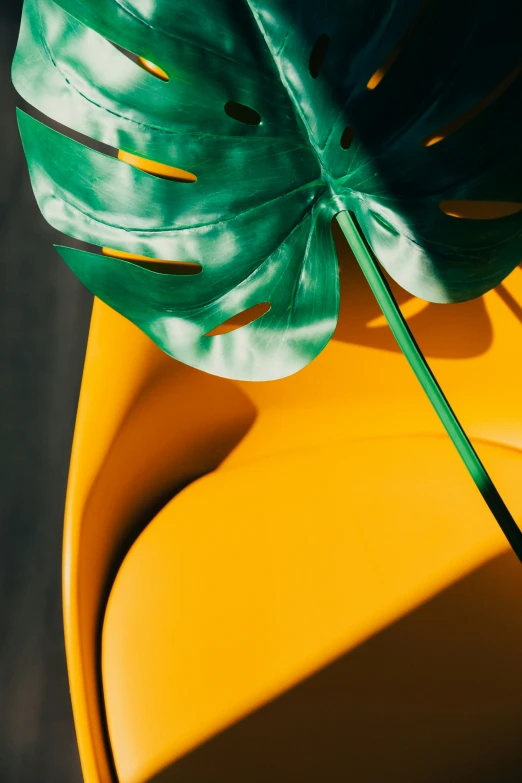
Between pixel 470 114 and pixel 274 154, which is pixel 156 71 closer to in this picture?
pixel 274 154

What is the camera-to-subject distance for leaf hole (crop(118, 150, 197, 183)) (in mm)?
803

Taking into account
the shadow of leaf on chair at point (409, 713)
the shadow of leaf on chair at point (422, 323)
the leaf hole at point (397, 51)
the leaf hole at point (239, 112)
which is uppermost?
the leaf hole at point (239, 112)

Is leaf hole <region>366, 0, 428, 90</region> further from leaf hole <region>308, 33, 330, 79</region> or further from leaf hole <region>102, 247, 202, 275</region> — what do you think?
leaf hole <region>102, 247, 202, 275</region>

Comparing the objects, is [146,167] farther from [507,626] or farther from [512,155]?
[507,626]

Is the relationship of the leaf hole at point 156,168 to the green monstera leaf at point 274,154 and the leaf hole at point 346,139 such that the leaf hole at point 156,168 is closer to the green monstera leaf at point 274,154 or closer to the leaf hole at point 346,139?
the green monstera leaf at point 274,154

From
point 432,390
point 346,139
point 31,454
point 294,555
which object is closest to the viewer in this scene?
point 432,390

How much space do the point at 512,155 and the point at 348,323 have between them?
30 centimetres

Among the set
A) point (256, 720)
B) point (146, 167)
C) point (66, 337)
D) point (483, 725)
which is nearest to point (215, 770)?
point (256, 720)

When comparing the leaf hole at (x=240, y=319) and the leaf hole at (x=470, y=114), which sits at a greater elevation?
the leaf hole at (x=470, y=114)

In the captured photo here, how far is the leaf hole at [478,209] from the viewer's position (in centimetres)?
85

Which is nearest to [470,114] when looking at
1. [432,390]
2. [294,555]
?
[432,390]

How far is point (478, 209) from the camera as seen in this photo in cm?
86

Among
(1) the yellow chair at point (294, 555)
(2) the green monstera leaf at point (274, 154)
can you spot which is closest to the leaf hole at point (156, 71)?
(2) the green monstera leaf at point (274, 154)

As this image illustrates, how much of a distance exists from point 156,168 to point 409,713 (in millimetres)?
725
